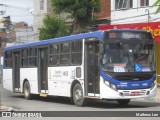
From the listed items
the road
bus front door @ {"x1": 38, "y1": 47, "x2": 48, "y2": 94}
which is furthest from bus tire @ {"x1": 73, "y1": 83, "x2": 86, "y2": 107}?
bus front door @ {"x1": 38, "y1": 47, "x2": 48, "y2": 94}

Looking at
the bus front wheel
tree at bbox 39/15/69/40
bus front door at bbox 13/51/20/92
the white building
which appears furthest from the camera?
tree at bbox 39/15/69/40

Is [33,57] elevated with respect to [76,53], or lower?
lower

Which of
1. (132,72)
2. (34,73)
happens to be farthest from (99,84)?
(34,73)

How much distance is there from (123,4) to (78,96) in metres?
18.6

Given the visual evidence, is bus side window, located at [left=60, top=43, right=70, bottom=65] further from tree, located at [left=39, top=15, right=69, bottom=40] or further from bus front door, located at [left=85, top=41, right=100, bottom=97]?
tree, located at [left=39, top=15, right=69, bottom=40]

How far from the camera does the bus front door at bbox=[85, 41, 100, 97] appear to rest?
17.2 metres

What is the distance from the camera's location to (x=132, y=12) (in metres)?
34.5

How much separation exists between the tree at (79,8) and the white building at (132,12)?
5.39ft

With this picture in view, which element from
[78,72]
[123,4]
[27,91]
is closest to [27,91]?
[27,91]

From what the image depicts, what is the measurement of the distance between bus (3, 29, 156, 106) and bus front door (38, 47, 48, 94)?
2.60ft

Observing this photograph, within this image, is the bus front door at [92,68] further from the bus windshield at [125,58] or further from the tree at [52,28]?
the tree at [52,28]

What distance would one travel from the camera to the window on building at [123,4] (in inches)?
1376

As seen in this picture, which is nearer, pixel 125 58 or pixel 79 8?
pixel 125 58

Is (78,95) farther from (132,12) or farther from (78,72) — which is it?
(132,12)
